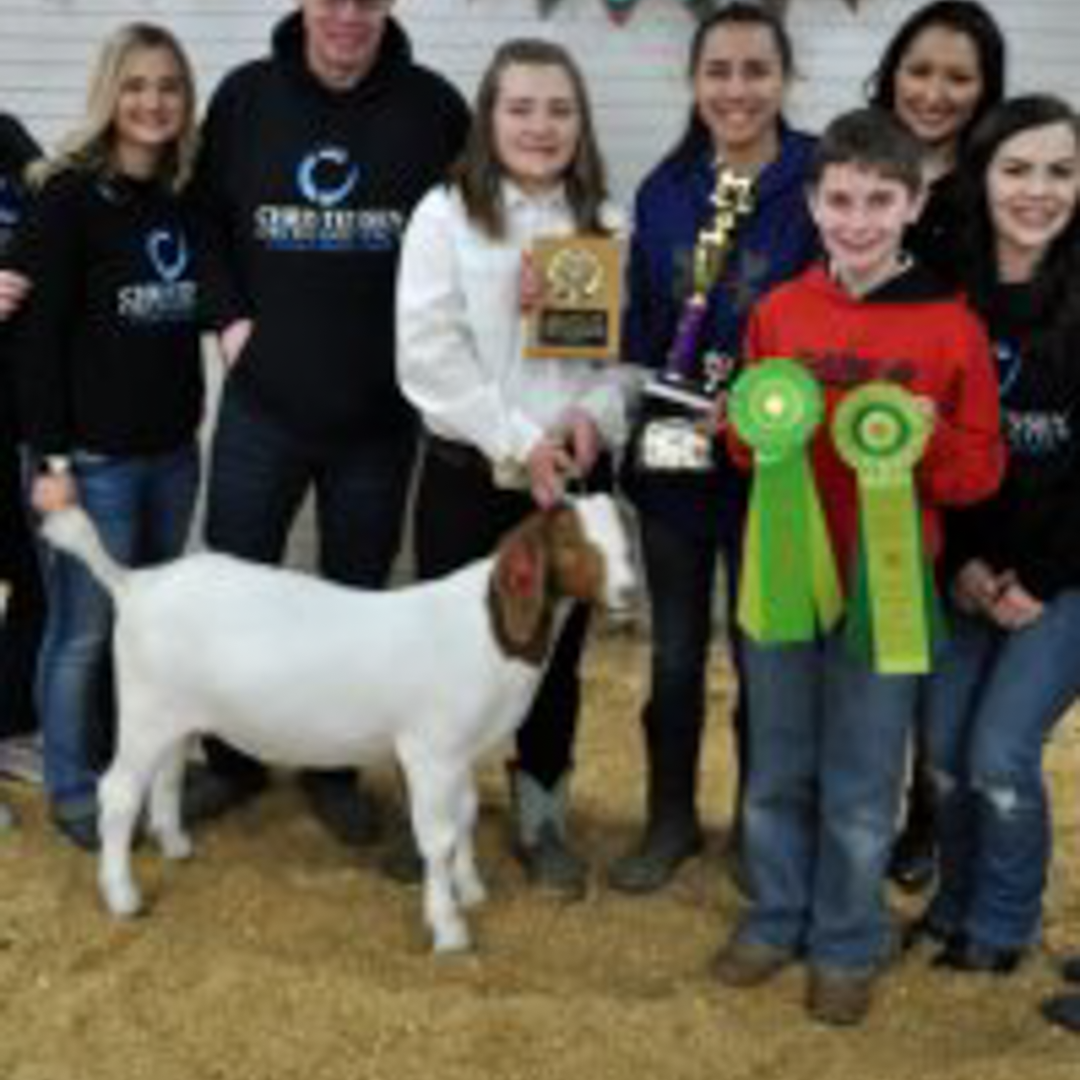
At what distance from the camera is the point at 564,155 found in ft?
11.2

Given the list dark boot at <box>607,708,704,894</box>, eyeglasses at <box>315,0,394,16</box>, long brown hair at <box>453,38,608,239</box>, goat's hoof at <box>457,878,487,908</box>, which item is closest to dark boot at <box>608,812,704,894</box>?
dark boot at <box>607,708,704,894</box>

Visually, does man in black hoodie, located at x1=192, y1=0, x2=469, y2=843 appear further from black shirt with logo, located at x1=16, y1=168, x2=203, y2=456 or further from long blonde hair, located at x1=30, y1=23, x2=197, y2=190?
long blonde hair, located at x1=30, y1=23, x2=197, y2=190

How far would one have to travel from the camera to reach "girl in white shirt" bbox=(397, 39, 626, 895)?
336 centimetres

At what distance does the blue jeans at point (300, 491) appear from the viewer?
12.6ft

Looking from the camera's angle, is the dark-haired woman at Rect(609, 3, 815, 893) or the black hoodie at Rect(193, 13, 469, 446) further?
the black hoodie at Rect(193, 13, 469, 446)

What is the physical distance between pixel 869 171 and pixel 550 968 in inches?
74.6

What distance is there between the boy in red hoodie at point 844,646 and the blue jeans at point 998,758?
8.7 inches

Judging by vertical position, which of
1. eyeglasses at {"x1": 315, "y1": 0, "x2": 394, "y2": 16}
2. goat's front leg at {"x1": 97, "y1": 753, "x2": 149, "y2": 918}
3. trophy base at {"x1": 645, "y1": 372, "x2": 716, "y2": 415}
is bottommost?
goat's front leg at {"x1": 97, "y1": 753, "x2": 149, "y2": 918}

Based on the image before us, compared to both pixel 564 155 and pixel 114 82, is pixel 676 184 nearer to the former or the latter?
pixel 564 155

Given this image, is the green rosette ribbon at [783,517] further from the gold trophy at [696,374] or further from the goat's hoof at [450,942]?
the goat's hoof at [450,942]

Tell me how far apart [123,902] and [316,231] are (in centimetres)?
166

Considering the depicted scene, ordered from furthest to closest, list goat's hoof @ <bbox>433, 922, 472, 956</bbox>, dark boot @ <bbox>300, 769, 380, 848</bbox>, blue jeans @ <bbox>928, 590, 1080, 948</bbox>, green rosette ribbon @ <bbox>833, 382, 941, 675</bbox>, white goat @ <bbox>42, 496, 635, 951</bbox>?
1. dark boot @ <bbox>300, 769, 380, 848</bbox>
2. goat's hoof @ <bbox>433, 922, 472, 956</bbox>
3. white goat @ <bbox>42, 496, 635, 951</bbox>
4. blue jeans @ <bbox>928, 590, 1080, 948</bbox>
5. green rosette ribbon @ <bbox>833, 382, 941, 675</bbox>

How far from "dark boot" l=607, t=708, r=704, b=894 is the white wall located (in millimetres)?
2618

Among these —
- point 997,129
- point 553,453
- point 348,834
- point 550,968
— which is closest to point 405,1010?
point 550,968
